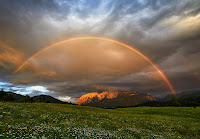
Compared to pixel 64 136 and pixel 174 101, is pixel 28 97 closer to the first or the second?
pixel 64 136

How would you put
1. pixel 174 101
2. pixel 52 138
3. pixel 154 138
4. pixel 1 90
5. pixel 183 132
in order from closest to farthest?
1. pixel 52 138
2. pixel 154 138
3. pixel 183 132
4. pixel 1 90
5. pixel 174 101

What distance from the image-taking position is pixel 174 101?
150 meters

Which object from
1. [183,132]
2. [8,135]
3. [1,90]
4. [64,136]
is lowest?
[183,132]

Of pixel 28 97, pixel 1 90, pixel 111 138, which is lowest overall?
pixel 111 138

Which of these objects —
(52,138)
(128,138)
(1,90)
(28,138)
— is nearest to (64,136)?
(52,138)

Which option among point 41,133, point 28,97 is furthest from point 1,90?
point 41,133

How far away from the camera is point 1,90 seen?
140m

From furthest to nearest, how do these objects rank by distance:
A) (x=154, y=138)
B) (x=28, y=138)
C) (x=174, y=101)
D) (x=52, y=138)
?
1. (x=174, y=101)
2. (x=154, y=138)
3. (x=52, y=138)
4. (x=28, y=138)

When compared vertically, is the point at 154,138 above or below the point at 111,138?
below

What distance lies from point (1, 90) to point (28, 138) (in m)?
168

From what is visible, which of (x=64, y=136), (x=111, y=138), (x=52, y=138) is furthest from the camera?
(x=111, y=138)

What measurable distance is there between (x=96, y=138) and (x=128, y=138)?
14.2ft

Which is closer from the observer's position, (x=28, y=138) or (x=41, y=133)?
(x=28, y=138)

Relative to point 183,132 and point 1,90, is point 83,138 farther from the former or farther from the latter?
point 1,90
